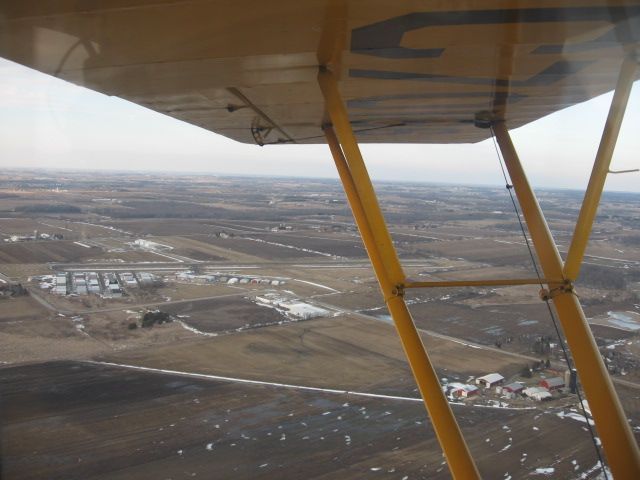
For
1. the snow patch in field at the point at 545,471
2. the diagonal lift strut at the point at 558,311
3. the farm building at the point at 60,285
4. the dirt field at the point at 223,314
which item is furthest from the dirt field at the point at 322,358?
the diagonal lift strut at the point at 558,311

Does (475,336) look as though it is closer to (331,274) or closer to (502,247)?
(331,274)

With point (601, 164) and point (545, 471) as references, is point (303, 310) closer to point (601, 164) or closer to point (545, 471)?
point (545, 471)

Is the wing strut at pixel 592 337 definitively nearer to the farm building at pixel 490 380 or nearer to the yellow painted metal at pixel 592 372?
the yellow painted metal at pixel 592 372

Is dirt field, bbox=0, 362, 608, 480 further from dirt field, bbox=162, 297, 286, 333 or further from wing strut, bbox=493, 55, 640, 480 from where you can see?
wing strut, bbox=493, 55, 640, 480

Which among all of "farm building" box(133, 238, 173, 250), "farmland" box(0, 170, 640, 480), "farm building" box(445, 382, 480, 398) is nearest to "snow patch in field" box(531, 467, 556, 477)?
"farmland" box(0, 170, 640, 480)

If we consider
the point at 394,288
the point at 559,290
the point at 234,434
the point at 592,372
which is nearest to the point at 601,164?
the point at 559,290

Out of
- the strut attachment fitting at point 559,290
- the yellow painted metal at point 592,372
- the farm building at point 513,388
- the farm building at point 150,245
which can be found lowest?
the farm building at point 513,388
